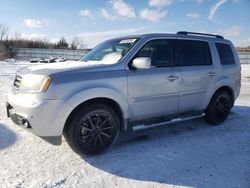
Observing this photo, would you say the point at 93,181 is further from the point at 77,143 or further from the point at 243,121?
the point at 243,121

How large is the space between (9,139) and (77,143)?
61.5 inches

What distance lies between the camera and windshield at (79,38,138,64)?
4.62 meters

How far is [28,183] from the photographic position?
340cm

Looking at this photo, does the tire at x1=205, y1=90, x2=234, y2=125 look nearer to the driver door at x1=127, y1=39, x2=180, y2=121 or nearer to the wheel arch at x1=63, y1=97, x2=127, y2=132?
the driver door at x1=127, y1=39, x2=180, y2=121

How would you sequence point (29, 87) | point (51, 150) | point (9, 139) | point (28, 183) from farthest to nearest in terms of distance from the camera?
point (9, 139) < point (51, 150) < point (29, 87) < point (28, 183)

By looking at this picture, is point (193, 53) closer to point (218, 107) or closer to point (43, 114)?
point (218, 107)

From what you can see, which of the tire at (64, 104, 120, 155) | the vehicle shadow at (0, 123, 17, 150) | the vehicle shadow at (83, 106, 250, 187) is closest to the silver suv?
the tire at (64, 104, 120, 155)

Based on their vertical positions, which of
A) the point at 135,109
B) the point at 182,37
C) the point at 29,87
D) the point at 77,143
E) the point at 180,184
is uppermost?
the point at 182,37

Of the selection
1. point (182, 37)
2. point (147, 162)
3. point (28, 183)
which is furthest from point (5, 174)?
point (182, 37)

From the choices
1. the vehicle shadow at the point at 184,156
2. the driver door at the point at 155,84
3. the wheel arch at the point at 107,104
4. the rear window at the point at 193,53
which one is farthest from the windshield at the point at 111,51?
the vehicle shadow at the point at 184,156

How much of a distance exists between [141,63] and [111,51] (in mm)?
847

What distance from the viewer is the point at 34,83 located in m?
3.90

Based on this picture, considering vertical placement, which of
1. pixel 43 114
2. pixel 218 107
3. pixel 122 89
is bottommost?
pixel 218 107

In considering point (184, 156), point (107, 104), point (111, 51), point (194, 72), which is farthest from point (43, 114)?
point (194, 72)
